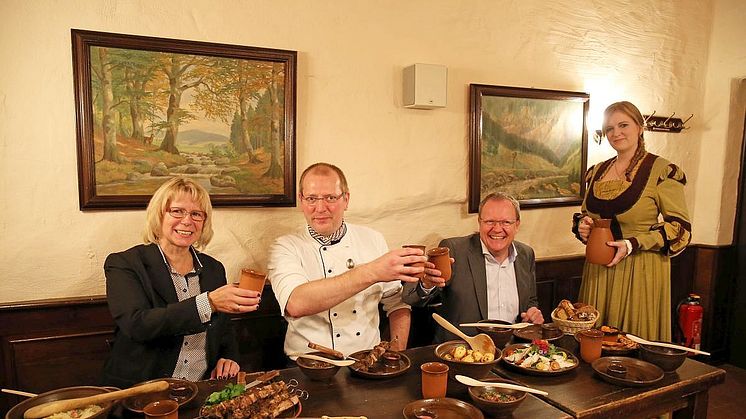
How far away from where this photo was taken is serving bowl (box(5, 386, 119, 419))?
1.39 metres

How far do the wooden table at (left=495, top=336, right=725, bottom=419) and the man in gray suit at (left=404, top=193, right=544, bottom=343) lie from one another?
639 millimetres

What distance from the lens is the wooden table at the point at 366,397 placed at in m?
1.54

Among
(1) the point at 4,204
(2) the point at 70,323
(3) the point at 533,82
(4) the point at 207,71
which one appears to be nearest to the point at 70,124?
(1) the point at 4,204

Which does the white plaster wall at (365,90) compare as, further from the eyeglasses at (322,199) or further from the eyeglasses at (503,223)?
the eyeglasses at (503,223)

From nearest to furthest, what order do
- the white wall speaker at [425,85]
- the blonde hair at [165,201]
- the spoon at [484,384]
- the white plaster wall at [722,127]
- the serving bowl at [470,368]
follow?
1. the spoon at [484,384]
2. the serving bowl at [470,368]
3. the blonde hair at [165,201]
4. the white wall speaker at [425,85]
5. the white plaster wall at [722,127]

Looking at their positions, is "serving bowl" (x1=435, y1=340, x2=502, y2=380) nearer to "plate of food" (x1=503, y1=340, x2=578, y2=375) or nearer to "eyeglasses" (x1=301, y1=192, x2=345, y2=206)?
"plate of food" (x1=503, y1=340, x2=578, y2=375)

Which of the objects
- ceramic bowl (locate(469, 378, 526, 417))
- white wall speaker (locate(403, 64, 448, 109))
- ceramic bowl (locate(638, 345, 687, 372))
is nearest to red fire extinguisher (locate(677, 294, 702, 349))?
ceramic bowl (locate(638, 345, 687, 372))

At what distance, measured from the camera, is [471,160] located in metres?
3.40

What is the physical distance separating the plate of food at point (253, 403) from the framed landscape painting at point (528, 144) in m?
2.23

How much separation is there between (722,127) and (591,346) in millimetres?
3408

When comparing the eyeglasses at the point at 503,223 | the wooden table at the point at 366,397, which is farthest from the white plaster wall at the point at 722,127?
the wooden table at the point at 366,397

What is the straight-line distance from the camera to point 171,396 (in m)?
1.60

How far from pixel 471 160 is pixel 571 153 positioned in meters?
0.94

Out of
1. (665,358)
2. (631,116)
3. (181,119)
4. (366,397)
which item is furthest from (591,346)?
(181,119)
